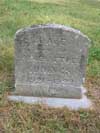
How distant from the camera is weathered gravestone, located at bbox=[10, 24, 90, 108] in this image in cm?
683

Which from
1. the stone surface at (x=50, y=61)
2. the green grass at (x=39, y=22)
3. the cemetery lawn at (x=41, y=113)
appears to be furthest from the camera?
the green grass at (x=39, y=22)

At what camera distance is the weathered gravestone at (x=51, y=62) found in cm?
683

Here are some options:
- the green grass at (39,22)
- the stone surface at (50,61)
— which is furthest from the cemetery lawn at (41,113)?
the stone surface at (50,61)

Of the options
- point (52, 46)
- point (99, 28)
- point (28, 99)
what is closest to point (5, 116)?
point (28, 99)

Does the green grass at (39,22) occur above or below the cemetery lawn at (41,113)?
above

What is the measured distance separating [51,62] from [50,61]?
27 mm

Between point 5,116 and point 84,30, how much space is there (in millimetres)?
7200

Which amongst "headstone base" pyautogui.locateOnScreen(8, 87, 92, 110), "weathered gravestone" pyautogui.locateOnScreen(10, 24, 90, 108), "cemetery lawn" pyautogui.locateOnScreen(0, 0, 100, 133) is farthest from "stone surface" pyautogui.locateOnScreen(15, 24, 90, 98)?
"cemetery lawn" pyautogui.locateOnScreen(0, 0, 100, 133)

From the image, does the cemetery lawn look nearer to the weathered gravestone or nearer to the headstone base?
the headstone base

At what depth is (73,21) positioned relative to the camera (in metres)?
14.2

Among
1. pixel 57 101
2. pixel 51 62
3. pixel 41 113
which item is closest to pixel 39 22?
pixel 51 62

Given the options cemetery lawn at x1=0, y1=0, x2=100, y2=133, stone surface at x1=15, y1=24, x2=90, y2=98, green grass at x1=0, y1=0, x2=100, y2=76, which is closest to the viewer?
cemetery lawn at x1=0, y1=0, x2=100, y2=133

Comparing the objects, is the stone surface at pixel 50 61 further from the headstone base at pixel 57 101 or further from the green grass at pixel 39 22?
the green grass at pixel 39 22

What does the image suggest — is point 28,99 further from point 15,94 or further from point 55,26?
point 55,26
